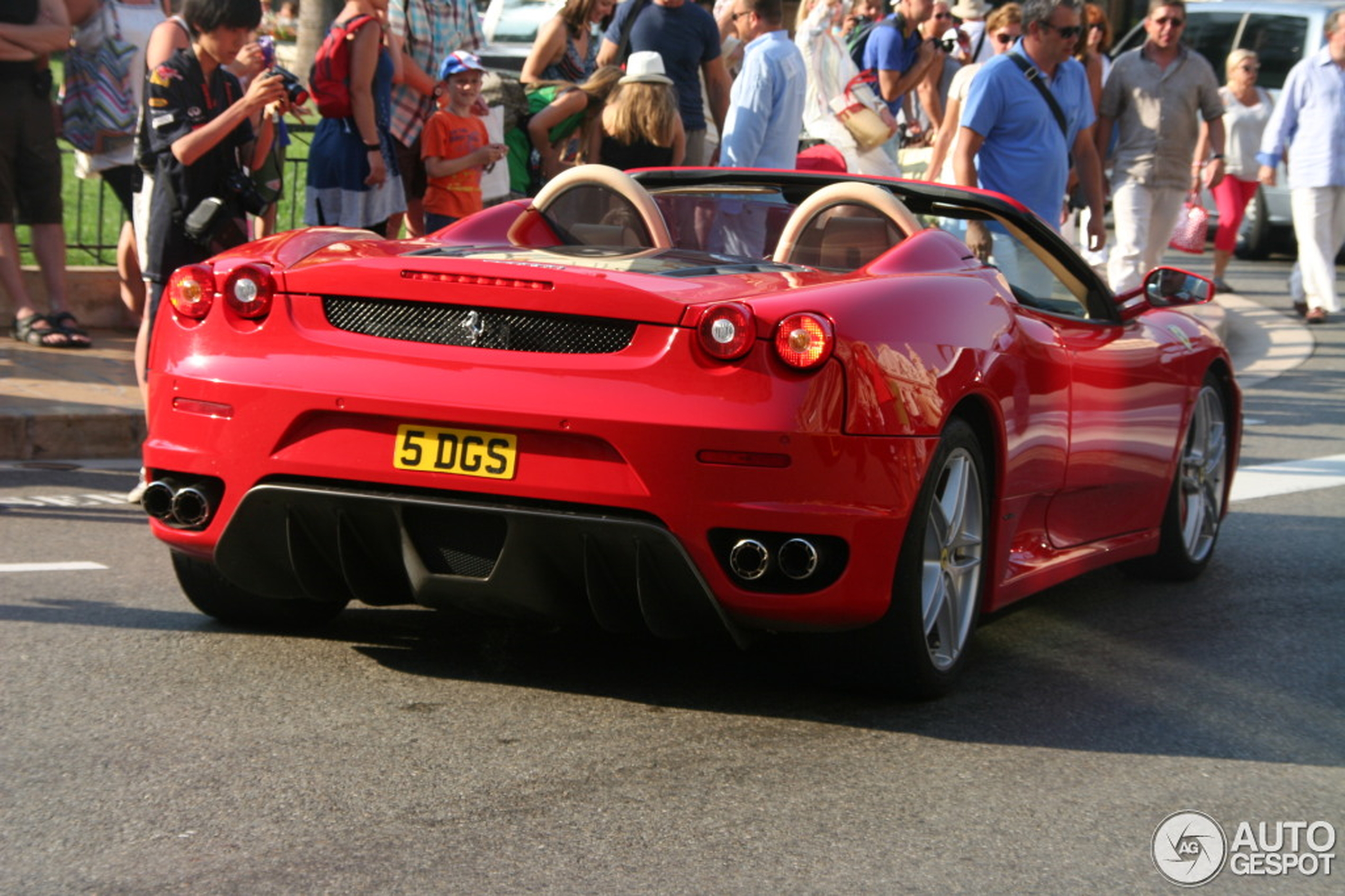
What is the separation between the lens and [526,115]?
430 inches

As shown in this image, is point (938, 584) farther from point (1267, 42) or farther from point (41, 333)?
point (1267, 42)

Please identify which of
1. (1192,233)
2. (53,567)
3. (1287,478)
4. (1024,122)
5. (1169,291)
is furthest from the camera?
(1192,233)

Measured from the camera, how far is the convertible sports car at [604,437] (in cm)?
443

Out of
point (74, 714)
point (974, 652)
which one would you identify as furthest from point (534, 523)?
point (974, 652)

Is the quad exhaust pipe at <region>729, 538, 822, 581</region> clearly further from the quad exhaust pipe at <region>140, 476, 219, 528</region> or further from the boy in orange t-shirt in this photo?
the boy in orange t-shirt

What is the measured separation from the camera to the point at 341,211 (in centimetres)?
972

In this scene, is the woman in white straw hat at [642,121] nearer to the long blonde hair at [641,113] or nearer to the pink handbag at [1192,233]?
the long blonde hair at [641,113]

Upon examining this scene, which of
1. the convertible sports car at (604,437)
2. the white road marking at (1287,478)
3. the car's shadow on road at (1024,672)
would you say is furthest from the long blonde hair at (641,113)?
the convertible sports car at (604,437)

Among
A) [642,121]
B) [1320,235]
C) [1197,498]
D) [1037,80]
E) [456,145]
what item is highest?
[1037,80]

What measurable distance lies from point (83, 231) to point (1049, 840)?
9.71 metres

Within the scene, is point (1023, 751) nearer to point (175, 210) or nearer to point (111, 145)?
point (175, 210)

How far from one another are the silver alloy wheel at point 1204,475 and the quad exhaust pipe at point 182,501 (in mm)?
3478

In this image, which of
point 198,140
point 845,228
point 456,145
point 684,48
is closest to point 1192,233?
point 684,48

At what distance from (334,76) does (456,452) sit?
18.0ft
